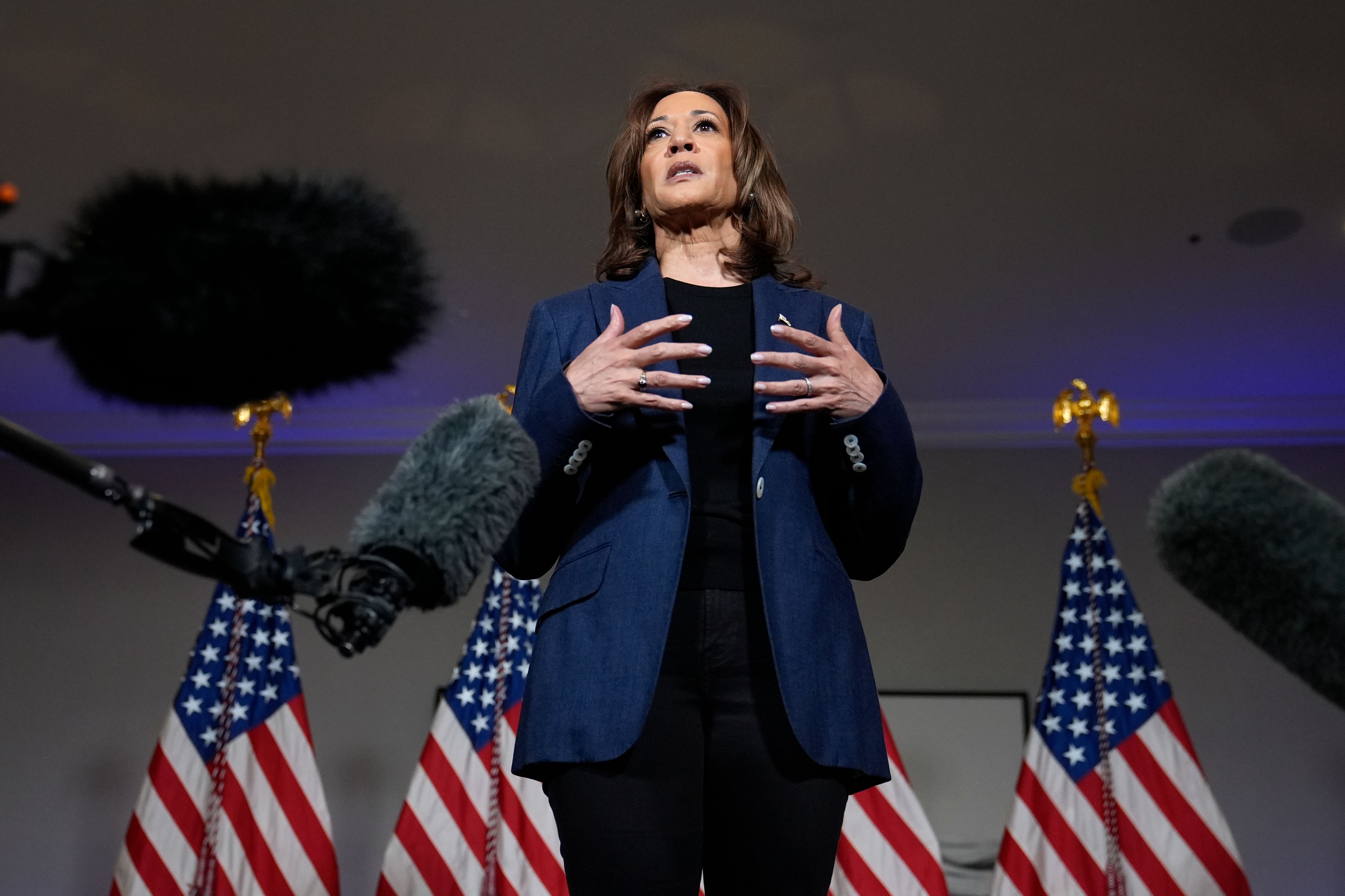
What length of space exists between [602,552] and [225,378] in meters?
0.67

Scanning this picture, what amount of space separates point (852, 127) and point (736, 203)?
2125 millimetres

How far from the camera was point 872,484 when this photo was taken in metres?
1.38

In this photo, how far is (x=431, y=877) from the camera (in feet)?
12.4

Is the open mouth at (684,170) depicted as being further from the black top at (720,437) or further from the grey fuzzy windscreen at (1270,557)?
the grey fuzzy windscreen at (1270,557)

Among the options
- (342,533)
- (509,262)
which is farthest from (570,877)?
(342,533)

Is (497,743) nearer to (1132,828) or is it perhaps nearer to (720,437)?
(1132,828)

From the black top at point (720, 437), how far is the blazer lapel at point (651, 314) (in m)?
0.02

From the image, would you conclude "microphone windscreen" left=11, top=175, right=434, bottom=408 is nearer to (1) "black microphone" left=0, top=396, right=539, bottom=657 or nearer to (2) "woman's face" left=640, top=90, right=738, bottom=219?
(1) "black microphone" left=0, top=396, right=539, bottom=657

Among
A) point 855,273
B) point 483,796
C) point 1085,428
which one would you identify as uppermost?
point 855,273

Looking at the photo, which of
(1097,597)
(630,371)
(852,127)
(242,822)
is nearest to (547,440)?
(630,371)

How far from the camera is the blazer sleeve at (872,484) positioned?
1.35m

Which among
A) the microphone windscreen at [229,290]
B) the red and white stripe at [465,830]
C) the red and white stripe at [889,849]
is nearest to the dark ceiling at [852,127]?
the red and white stripe at [465,830]

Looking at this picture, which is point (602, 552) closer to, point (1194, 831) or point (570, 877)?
point (570, 877)

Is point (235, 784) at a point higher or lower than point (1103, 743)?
lower
